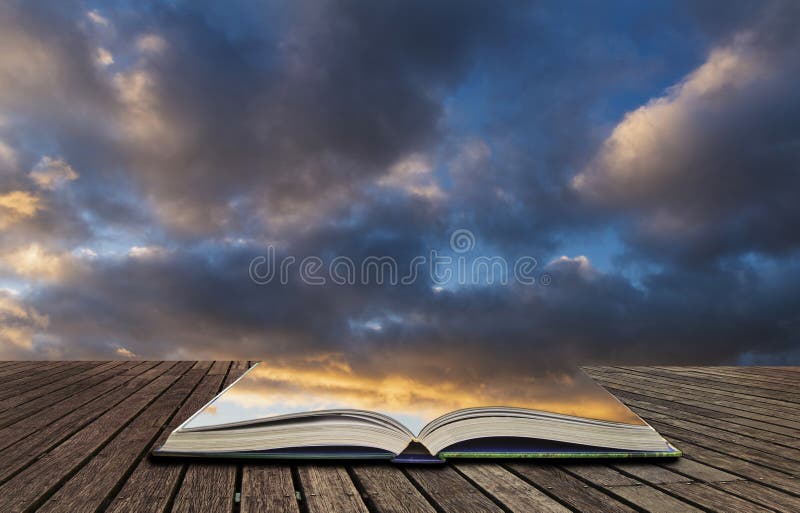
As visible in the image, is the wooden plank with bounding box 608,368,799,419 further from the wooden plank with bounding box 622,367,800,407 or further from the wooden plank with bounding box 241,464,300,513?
the wooden plank with bounding box 241,464,300,513

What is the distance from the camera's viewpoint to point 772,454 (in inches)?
79.3

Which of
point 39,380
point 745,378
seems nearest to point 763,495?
point 745,378

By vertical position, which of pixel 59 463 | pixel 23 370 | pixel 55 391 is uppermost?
pixel 23 370

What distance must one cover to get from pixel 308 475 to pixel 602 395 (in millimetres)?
1308

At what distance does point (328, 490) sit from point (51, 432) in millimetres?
1481

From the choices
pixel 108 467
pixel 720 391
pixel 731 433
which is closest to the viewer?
pixel 108 467

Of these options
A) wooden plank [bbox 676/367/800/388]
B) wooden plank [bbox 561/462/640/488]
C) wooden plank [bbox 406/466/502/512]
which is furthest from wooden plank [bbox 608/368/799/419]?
wooden plank [bbox 406/466/502/512]

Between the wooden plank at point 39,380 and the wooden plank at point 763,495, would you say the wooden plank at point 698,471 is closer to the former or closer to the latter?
the wooden plank at point 763,495

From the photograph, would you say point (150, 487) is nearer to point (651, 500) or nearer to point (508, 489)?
point (508, 489)

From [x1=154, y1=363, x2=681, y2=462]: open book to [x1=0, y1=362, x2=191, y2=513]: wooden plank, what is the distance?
0.30 metres

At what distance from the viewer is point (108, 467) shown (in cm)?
159

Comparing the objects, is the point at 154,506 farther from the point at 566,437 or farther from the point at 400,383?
the point at 566,437

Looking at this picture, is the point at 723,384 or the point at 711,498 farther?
the point at 723,384

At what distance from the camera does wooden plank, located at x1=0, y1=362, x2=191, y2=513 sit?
53.4 inches
